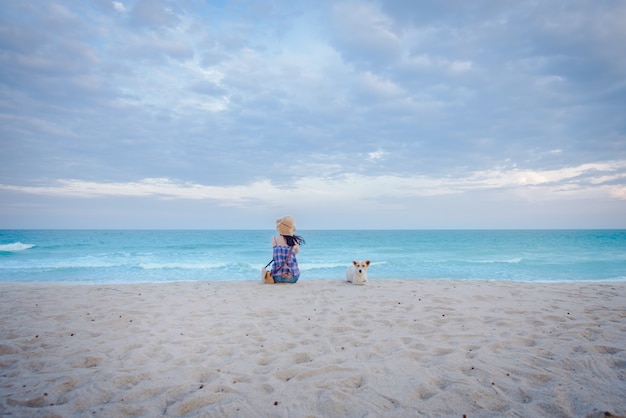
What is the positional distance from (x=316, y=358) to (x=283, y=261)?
17.5 feet

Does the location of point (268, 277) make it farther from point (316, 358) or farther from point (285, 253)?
point (316, 358)

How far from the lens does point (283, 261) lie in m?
8.95

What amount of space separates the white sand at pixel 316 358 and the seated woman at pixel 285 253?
2.46 metres

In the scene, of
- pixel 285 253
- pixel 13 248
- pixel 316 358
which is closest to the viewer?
pixel 316 358

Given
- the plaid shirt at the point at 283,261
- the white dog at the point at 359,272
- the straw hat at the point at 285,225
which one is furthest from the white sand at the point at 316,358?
the straw hat at the point at 285,225

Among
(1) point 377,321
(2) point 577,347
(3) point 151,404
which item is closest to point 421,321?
(1) point 377,321

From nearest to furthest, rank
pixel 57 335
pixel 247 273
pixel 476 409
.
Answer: pixel 476 409, pixel 57 335, pixel 247 273

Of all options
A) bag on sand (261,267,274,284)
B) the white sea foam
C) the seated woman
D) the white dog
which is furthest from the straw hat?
the white sea foam

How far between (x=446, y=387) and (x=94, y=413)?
300 centimetres

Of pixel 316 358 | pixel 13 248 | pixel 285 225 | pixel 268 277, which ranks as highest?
pixel 285 225

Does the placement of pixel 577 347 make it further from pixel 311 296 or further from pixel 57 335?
pixel 57 335

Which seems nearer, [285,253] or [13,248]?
[285,253]

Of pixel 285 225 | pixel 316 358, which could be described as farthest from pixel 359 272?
pixel 316 358

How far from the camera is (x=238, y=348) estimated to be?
13.4 ft
